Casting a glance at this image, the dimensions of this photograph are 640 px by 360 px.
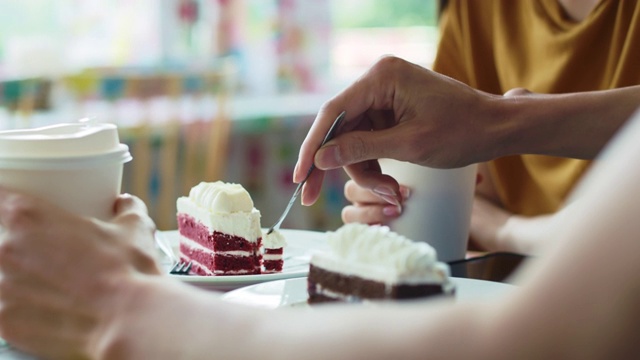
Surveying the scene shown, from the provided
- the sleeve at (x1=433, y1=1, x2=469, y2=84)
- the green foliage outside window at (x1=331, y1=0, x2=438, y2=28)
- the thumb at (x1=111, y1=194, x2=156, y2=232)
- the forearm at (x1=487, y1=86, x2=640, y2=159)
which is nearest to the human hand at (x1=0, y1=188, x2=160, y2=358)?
the thumb at (x1=111, y1=194, x2=156, y2=232)

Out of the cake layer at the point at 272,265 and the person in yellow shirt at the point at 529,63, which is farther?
the person in yellow shirt at the point at 529,63

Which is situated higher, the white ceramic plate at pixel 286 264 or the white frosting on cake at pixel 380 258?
the white frosting on cake at pixel 380 258

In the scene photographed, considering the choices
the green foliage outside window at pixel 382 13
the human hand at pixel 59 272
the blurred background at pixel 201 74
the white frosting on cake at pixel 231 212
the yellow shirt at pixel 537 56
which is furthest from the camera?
the green foliage outside window at pixel 382 13

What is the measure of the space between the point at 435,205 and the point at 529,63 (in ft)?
2.30

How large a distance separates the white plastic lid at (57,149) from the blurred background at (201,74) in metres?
2.12

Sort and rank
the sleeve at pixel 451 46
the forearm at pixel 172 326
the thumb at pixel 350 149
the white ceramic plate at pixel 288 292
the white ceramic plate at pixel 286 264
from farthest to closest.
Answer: the sleeve at pixel 451 46, the thumb at pixel 350 149, the white ceramic plate at pixel 286 264, the white ceramic plate at pixel 288 292, the forearm at pixel 172 326

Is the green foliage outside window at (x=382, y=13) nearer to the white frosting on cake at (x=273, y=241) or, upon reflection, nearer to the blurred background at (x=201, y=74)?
the blurred background at (x=201, y=74)

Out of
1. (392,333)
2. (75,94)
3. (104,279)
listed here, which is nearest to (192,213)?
(104,279)

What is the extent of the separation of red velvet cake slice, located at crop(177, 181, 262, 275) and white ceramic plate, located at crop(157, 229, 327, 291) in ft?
0.15

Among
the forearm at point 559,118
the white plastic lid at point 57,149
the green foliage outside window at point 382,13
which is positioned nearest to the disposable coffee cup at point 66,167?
the white plastic lid at point 57,149

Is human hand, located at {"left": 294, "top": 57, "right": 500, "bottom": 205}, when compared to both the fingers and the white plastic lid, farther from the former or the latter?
the white plastic lid

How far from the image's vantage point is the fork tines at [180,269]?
120 centimetres

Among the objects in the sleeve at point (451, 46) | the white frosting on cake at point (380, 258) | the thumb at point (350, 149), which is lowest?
the white frosting on cake at point (380, 258)

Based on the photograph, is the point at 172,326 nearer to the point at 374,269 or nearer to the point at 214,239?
the point at 374,269
